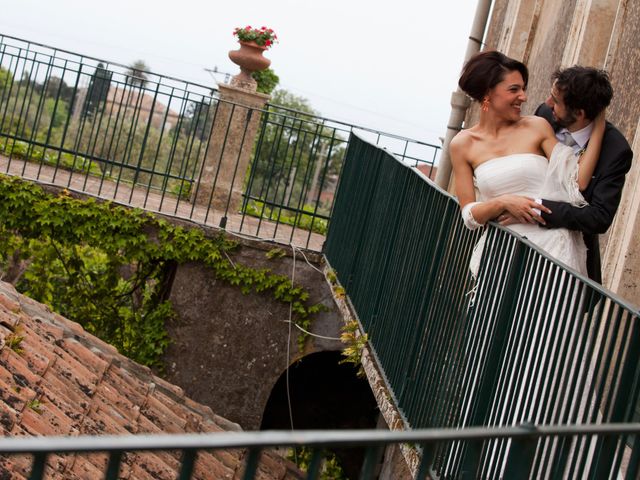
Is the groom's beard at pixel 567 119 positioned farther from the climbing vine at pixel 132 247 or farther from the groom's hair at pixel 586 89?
the climbing vine at pixel 132 247

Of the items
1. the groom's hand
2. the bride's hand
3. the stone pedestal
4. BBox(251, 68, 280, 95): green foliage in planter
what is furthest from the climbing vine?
the bride's hand

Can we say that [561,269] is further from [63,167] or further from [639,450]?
[63,167]

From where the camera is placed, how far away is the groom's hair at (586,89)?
4512mm

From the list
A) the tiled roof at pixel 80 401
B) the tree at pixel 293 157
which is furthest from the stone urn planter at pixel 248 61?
the tiled roof at pixel 80 401

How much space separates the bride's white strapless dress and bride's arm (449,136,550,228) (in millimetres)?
68

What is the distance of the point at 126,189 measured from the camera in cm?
1254

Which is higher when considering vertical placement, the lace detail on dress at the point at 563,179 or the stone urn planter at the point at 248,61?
the stone urn planter at the point at 248,61

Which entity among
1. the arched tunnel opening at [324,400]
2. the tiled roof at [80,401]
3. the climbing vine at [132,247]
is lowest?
the arched tunnel opening at [324,400]

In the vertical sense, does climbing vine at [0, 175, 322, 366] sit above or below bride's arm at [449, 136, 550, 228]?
below

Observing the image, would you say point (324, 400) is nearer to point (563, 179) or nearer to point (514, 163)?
point (514, 163)

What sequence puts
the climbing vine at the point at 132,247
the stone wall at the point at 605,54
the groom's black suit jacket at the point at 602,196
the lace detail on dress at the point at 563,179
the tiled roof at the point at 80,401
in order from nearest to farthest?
the groom's black suit jacket at the point at 602,196 < the lace detail on dress at the point at 563,179 < the tiled roof at the point at 80,401 < the stone wall at the point at 605,54 < the climbing vine at the point at 132,247

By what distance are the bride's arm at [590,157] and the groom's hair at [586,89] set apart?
0.05 meters

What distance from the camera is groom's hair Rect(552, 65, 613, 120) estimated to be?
14.8 feet

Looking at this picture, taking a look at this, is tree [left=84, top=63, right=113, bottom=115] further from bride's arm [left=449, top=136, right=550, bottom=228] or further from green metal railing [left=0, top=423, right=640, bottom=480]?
green metal railing [left=0, top=423, right=640, bottom=480]
